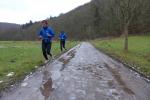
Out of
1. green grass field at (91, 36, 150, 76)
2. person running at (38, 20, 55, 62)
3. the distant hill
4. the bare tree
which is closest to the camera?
green grass field at (91, 36, 150, 76)

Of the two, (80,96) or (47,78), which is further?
(47,78)

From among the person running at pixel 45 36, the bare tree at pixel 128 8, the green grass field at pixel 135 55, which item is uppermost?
the bare tree at pixel 128 8

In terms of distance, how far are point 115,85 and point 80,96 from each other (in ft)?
7.47

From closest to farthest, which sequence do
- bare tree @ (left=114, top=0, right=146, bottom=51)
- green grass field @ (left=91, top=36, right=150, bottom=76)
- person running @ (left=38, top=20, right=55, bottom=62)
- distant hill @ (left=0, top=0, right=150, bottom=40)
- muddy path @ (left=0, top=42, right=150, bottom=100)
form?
Answer: muddy path @ (left=0, top=42, right=150, bottom=100)
green grass field @ (left=91, top=36, right=150, bottom=76)
person running @ (left=38, top=20, right=55, bottom=62)
bare tree @ (left=114, top=0, right=146, bottom=51)
distant hill @ (left=0, top=0, right=150, bottom=40)

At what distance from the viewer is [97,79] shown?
11.6 m

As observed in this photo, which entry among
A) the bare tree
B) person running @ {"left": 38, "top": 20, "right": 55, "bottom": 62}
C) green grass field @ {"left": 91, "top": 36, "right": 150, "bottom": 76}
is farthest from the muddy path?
the bare tree

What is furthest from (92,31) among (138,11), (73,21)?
(138,11)

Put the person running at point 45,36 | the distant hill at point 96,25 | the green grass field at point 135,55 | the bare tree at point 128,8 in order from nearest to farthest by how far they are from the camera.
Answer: the green grass field at point 135,55 < the person running at point 45,36 < the bare tree at point 128,8 < the distant hill at point 96,25

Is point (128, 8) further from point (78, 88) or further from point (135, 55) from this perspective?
point (78, 88)

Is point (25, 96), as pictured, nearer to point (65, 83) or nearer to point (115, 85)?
point (65, 83)

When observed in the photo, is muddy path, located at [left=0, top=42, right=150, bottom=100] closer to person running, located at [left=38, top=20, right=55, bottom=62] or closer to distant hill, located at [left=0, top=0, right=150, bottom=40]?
person running, located at [left=38, top=20, right=55, bottom=62]

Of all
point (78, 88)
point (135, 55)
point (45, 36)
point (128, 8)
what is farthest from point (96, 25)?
point (78, 88)

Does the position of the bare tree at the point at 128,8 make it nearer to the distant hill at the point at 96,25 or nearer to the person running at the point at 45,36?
the person running at the point at 45,36

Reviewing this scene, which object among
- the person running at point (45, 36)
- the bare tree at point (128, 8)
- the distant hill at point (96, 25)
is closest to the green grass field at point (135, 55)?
the bare tree at point (128, 8)
